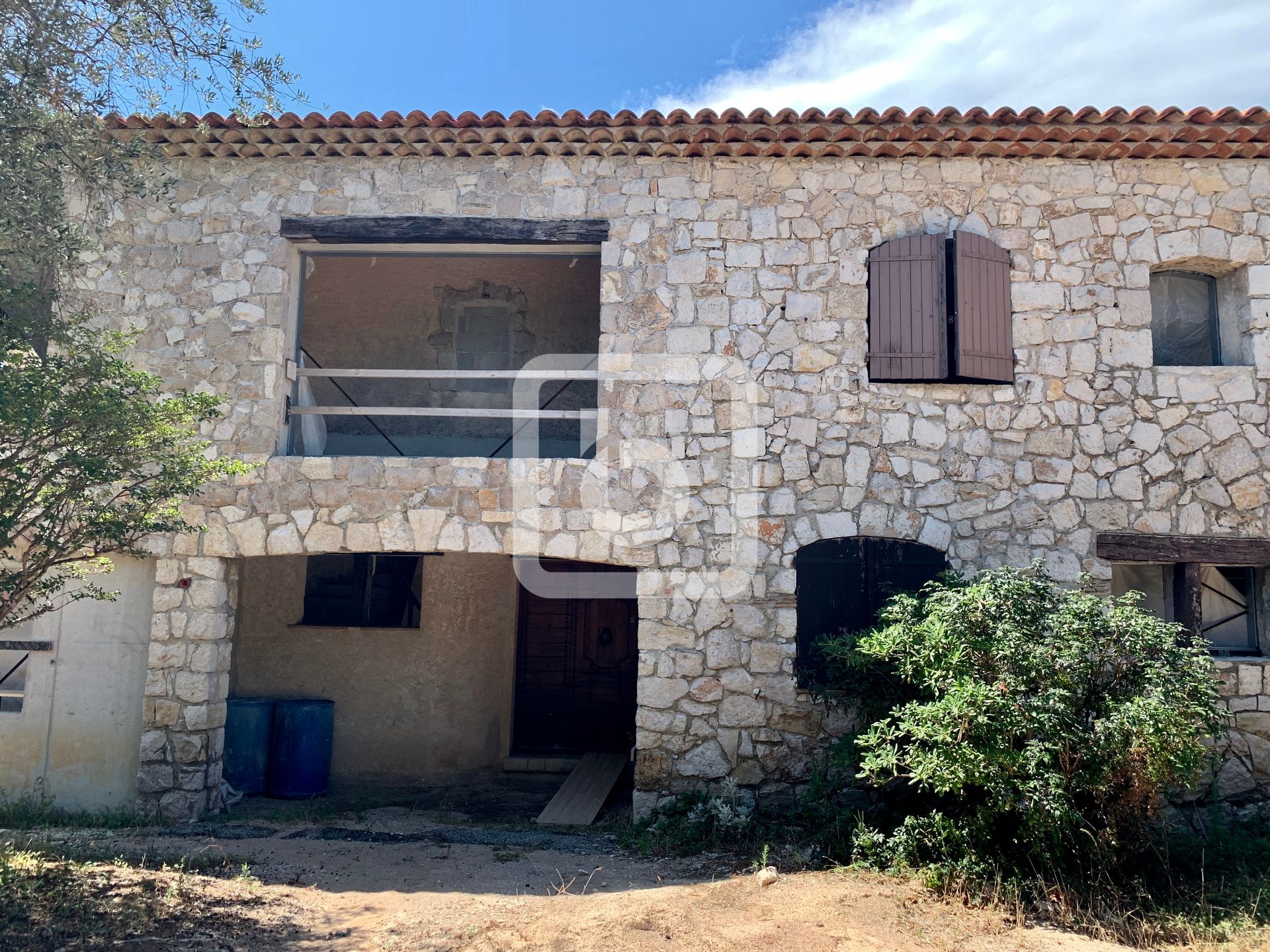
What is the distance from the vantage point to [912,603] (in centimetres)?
612

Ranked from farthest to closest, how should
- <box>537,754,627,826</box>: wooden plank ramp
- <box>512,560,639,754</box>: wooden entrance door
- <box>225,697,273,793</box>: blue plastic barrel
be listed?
<box>512,560,639,754</box>: wooden entrance door < <box>225,697,273,793</box>: blue plastic barrel < <box>537,754,627,826</box>: wooden plank ramp

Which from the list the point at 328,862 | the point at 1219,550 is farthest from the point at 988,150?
the point at 328,862

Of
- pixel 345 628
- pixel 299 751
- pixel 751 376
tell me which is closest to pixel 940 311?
pixel 751 376

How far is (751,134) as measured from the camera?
6973 mm

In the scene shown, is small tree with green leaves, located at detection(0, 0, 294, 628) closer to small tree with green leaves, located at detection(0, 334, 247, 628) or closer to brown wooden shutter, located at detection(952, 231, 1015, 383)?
small tree with green leaves, located at detection(0, 334, 247, 628)

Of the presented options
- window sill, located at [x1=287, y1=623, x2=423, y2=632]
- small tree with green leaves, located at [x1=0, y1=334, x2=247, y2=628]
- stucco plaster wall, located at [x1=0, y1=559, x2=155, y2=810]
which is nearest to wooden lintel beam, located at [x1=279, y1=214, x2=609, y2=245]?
small tree with green leaves, located at [x1=0, y1=334, x2=247, y2=628]

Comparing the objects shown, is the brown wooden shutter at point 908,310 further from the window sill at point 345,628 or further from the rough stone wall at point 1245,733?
the window sill at point 345,628

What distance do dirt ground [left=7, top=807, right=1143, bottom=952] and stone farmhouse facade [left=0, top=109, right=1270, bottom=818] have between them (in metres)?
0.93

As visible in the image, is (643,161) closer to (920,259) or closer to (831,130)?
(831,130)

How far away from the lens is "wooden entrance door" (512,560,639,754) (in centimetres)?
969

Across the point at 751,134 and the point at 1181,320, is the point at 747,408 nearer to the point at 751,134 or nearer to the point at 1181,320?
the point at 751,134

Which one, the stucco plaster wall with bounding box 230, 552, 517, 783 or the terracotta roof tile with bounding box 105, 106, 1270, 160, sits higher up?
the terracotta roof tile with bounding box 105, 106, 1270, 160

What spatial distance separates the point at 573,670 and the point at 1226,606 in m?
6.05

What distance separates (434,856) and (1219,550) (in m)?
6.15
